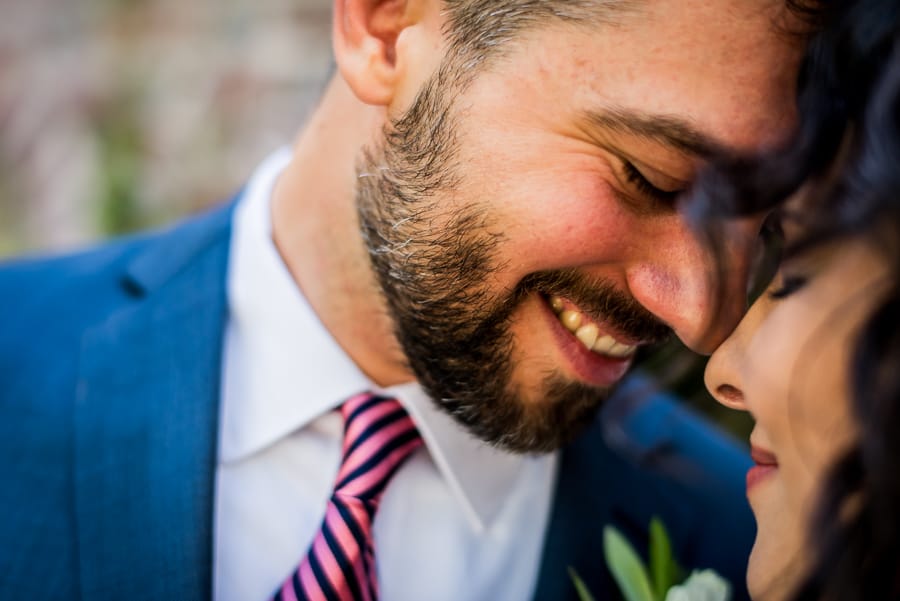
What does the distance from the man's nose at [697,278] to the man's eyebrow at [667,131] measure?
0.12 m

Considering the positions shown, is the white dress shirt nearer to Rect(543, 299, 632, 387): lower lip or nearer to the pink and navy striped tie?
the pink and navy striped tie

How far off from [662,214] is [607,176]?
0.12 m

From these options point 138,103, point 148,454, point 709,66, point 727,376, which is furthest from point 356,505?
point 138,103

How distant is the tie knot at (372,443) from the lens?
1.65m

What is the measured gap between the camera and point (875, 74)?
1.18m

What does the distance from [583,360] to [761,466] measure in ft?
1.38

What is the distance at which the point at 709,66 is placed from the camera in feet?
4.31

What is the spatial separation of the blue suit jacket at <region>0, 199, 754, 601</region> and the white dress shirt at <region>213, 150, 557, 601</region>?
0.08 m

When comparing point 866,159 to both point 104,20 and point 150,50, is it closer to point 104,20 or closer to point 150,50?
point 150,50

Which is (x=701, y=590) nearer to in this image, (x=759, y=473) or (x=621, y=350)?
(x=759, y=473)

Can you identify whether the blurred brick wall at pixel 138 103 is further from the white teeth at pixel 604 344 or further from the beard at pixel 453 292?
Result: the white teeth at pixel 604 344

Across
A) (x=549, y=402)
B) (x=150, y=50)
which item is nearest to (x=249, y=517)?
(x=549, y=402)

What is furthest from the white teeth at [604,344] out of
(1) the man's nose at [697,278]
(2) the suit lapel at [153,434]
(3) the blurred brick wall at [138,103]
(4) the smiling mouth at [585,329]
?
(3) the blurred brick wall at [138,103]

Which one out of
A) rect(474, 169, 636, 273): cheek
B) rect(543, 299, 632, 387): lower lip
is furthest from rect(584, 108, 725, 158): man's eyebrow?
rect(543, 299, 632, 387): lower lip
